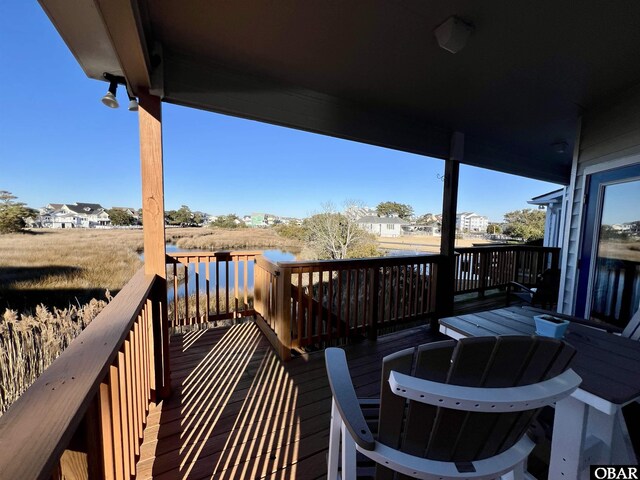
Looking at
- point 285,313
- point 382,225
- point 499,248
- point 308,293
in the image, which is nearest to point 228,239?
point 308,293

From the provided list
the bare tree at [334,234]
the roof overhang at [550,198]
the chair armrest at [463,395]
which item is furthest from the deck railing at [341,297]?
the bare tree at [334,234]

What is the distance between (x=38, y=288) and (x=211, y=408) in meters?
3.80

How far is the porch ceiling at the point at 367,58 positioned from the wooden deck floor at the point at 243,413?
2.31 m

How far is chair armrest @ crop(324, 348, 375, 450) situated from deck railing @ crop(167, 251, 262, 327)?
8.68 ft

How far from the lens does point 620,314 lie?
9.66ft

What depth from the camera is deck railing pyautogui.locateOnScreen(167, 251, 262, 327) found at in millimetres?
3289

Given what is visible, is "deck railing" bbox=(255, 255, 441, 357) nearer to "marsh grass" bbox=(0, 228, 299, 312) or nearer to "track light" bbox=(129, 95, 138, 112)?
"marsh grass" bbox=(0, 228, 299, 312)

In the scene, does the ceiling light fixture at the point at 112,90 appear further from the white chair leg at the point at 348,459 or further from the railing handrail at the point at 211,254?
the white chair leg at the point at 348,459

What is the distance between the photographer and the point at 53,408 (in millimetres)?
589

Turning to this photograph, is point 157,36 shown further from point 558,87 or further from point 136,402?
point 558,87

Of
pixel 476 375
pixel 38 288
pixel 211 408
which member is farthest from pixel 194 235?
pixel 476 375

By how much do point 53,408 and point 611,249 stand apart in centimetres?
447

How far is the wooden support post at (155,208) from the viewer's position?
196 cm

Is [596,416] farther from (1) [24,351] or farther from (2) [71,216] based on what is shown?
(2) [71,216]
